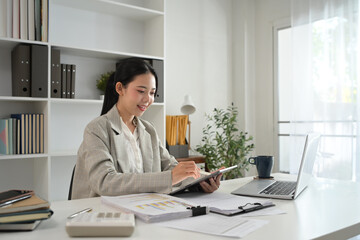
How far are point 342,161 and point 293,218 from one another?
2303 millimetres

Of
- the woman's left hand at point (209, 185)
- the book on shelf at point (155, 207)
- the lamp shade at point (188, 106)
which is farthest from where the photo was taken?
the lamp shade at point (188, 106)

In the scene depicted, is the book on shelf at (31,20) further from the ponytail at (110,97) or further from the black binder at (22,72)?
the ponytail at (110,97)

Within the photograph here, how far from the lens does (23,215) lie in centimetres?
89

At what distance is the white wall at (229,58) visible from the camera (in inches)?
143

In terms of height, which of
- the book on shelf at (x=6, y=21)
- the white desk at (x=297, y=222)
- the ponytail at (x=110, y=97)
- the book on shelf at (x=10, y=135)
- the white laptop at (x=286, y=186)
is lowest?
the white desk at (x=297, y=222)

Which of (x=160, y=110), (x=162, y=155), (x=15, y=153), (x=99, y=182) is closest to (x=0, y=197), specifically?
(x=99, y=182)

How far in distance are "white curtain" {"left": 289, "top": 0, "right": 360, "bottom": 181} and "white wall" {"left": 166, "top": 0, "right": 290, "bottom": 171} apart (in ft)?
1.31

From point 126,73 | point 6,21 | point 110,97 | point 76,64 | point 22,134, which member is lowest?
point 22,134

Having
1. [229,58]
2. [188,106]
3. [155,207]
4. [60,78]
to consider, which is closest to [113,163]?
[155,207]

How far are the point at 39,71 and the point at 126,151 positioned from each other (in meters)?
1.08

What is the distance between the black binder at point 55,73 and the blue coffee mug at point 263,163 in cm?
146

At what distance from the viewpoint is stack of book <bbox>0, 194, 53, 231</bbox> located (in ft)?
2.88

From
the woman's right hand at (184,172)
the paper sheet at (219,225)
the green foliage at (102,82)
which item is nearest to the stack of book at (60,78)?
the green foliage at (102,82)

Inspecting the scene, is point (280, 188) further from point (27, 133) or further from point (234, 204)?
point (27, 133)
